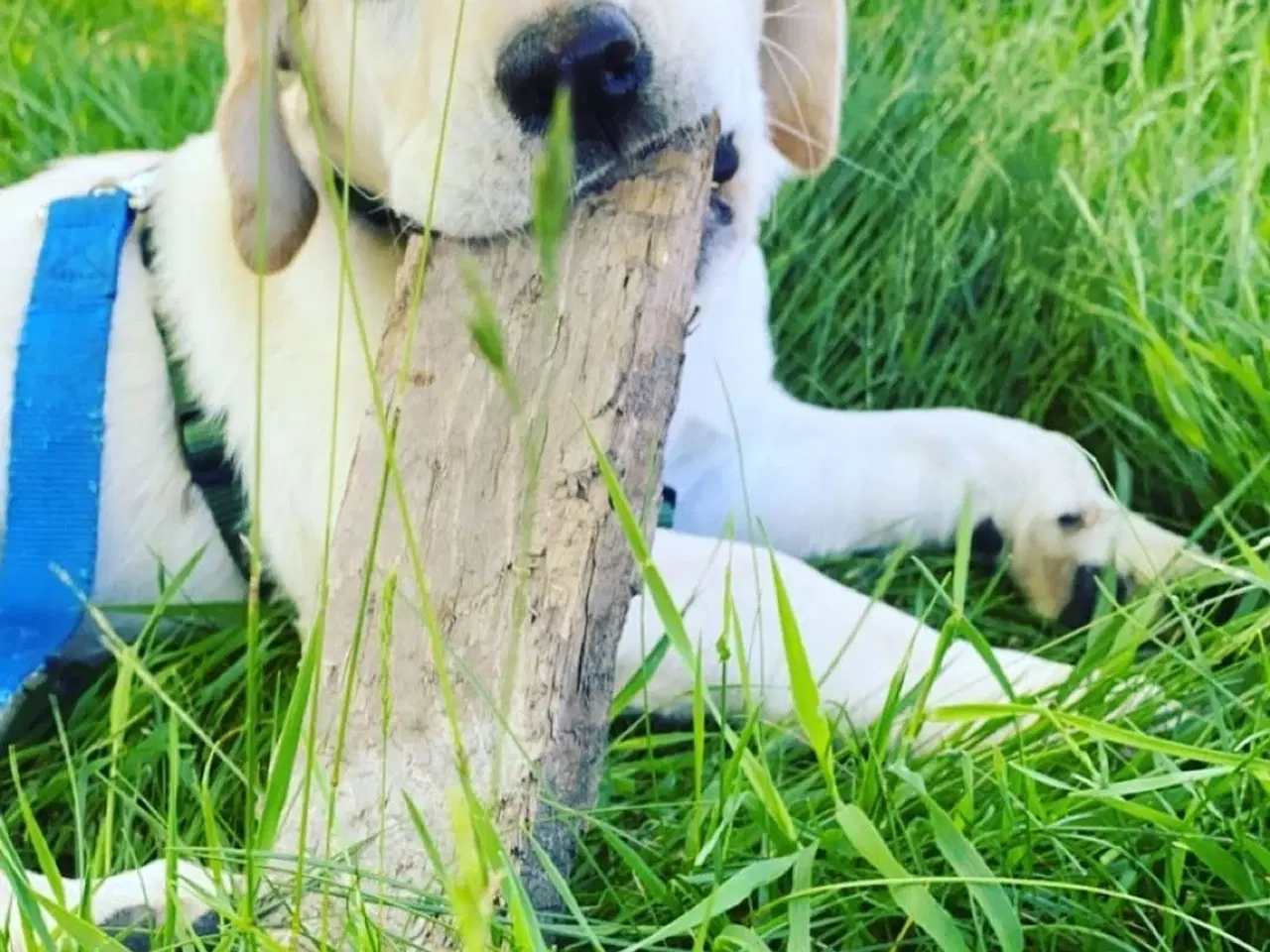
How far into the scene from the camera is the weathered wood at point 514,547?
4.19 feet

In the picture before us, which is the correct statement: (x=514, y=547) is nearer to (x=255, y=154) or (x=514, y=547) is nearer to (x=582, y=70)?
(x=582, y=70)

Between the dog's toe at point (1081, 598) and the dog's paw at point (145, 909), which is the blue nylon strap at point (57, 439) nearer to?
the dog's paw at point (145, 909)

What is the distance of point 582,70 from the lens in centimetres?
152

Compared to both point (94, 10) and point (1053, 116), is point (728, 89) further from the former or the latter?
point (94, 10)

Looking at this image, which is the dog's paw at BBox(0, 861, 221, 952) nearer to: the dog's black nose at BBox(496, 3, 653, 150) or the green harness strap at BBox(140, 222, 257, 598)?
the green harness strap at BBox(140, 222, 257, 598)

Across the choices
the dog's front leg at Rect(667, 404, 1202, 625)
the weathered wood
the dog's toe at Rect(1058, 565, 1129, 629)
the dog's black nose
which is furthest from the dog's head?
the dog's toe at Rect(1058, 565, 1129, 629)

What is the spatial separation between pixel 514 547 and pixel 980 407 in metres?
1.68

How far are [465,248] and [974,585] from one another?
3.79 ft

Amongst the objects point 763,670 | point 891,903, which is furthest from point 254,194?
point 891,903

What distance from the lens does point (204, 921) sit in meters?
1.39

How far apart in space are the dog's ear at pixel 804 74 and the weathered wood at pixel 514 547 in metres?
0.80

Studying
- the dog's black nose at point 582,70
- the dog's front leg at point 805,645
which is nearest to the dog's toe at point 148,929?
the dog's front leg at point 805,645

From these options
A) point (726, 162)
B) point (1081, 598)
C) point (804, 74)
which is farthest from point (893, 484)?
point (726, 162)

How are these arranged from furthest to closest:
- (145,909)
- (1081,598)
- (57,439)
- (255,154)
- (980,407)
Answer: (980,407) < (1081,598) < (57,439) < (255,154) < (145,909)
